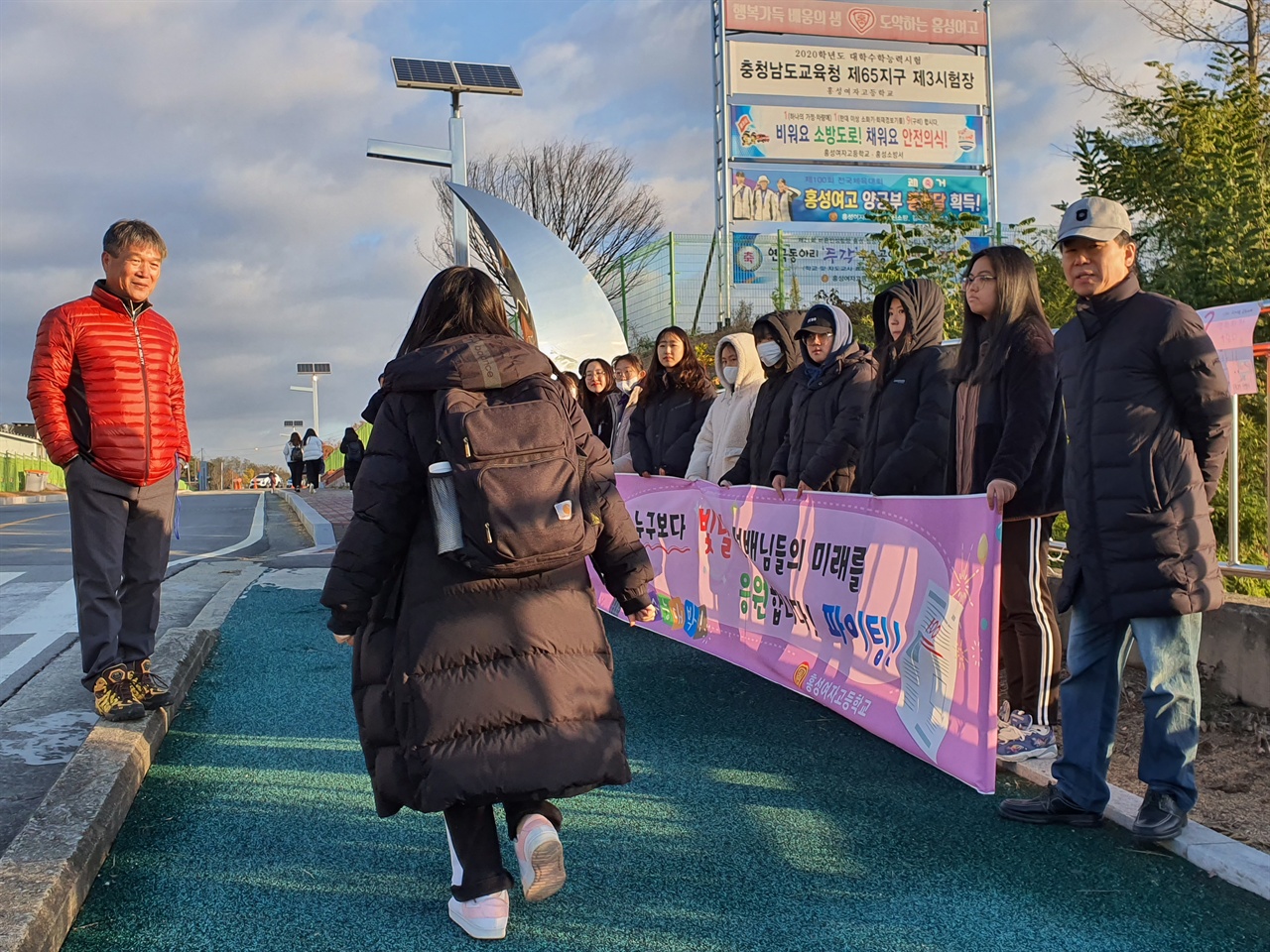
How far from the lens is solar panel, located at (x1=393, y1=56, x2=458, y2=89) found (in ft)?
49.0

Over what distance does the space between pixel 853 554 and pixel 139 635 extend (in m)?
3.04

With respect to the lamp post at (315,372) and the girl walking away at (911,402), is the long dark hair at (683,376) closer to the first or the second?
the girl walking away at (911,402)

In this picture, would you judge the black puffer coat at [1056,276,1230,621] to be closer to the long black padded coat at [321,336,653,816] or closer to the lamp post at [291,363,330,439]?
the long black padded coat at [321,336,653,816]

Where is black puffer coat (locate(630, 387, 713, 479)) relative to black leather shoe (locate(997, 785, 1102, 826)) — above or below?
above

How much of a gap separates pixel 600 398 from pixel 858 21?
18270 millimetres

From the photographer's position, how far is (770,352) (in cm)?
598

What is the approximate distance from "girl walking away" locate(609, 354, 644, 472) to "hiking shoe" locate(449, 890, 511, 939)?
4606 mm

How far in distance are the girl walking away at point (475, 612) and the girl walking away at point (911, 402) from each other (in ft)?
7.31

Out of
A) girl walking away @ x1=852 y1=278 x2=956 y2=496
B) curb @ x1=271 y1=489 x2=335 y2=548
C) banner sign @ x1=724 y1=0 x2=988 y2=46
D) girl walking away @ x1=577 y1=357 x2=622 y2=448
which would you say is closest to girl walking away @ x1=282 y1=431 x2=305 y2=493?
curb @ x1=271 y1=489 x2=335 y2=548

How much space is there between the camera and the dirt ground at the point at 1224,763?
3.52 meters

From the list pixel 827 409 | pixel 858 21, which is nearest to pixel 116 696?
pixel 827 409

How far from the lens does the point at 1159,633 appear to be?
3.26 m

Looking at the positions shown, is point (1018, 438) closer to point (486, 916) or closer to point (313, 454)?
point (486, 916)

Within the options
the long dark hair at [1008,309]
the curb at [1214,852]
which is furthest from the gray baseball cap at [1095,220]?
the curb at [1214,852]
